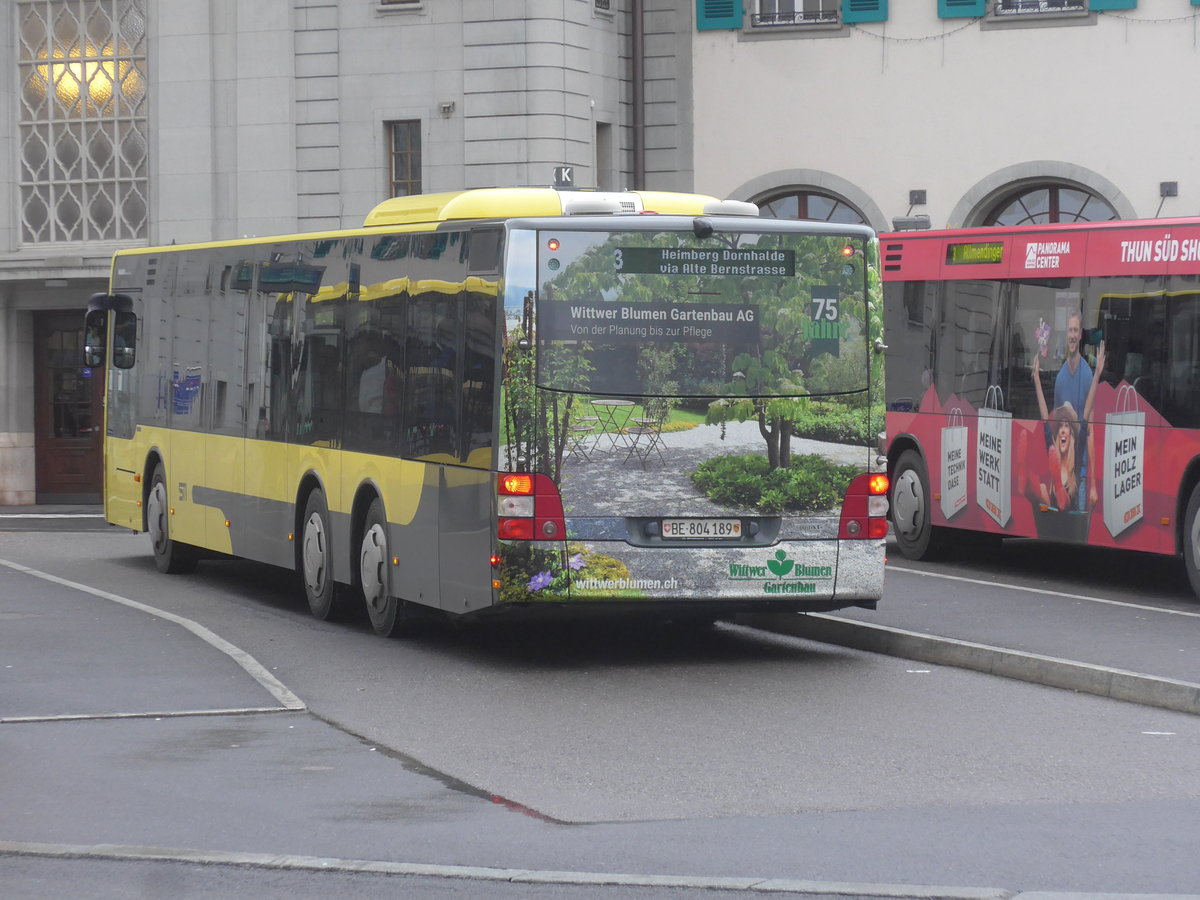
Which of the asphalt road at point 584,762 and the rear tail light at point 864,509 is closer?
the asphalt road at point 584,762

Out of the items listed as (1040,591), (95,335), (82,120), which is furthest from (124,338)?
(82,120)

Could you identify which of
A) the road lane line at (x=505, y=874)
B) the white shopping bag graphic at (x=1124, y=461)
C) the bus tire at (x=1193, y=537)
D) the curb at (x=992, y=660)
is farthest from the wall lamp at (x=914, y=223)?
the road lane line at (x=505, y=874)

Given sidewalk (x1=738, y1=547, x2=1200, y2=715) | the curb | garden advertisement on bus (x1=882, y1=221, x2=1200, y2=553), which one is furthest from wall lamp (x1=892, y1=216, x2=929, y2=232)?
the curb

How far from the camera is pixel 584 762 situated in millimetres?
9375

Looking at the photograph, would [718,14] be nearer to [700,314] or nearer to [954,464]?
[954,464]

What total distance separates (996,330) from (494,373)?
7.38 m

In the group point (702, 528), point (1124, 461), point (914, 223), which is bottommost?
point (702, 528)

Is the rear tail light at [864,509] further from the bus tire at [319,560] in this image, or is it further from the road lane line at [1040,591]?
the bus tire at [319,560]

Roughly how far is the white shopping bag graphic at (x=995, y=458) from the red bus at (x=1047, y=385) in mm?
17

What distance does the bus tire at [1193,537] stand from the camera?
15688 millimetres

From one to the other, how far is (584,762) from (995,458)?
31.7ft

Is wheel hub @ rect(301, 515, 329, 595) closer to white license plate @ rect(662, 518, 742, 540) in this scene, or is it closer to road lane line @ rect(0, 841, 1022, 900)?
white license plate @ rect(662, 518, 742, 540)

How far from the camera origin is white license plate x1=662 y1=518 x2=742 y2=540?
40.4 ft

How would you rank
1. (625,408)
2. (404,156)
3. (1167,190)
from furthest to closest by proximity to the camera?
(404,156) < (1167,190) < (625,408)
